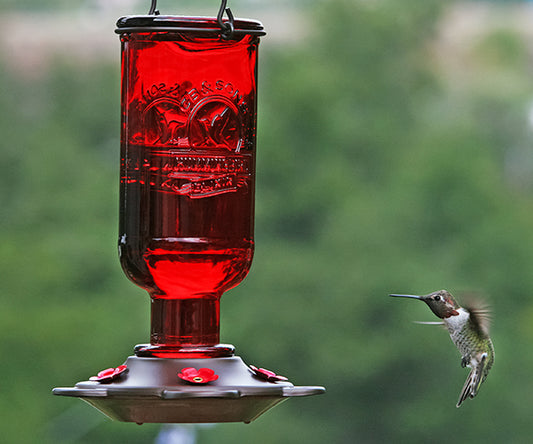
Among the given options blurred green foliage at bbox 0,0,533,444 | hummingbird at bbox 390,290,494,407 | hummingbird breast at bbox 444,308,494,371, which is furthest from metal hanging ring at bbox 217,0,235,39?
blurred green foliage at bbox 0,0,533,444

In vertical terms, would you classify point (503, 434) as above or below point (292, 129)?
below

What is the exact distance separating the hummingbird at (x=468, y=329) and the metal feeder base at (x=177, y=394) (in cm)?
107

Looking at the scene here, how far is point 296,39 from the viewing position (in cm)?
3269

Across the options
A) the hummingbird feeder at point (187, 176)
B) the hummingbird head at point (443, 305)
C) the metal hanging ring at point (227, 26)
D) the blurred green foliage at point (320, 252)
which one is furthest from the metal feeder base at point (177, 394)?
the blurred green foliage at point (320, 252)

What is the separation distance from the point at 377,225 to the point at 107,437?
296 inches

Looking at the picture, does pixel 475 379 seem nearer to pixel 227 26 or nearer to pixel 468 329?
pixel 468 329

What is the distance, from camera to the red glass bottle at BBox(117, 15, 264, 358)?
9.57 feet

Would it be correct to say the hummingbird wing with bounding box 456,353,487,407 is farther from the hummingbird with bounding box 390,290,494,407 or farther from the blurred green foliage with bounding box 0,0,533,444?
the blurred green foliage with bounding box 0,0,533,444

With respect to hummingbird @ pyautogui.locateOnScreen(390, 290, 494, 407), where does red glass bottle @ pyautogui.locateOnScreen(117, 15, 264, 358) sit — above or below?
above

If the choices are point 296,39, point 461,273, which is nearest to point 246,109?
point 461,273

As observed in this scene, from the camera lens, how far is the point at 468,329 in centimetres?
382

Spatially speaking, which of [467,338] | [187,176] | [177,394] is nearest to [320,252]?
[467,338]

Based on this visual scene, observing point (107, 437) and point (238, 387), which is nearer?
point (238, 387)

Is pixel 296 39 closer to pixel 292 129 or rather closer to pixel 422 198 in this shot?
pixel 292 129
